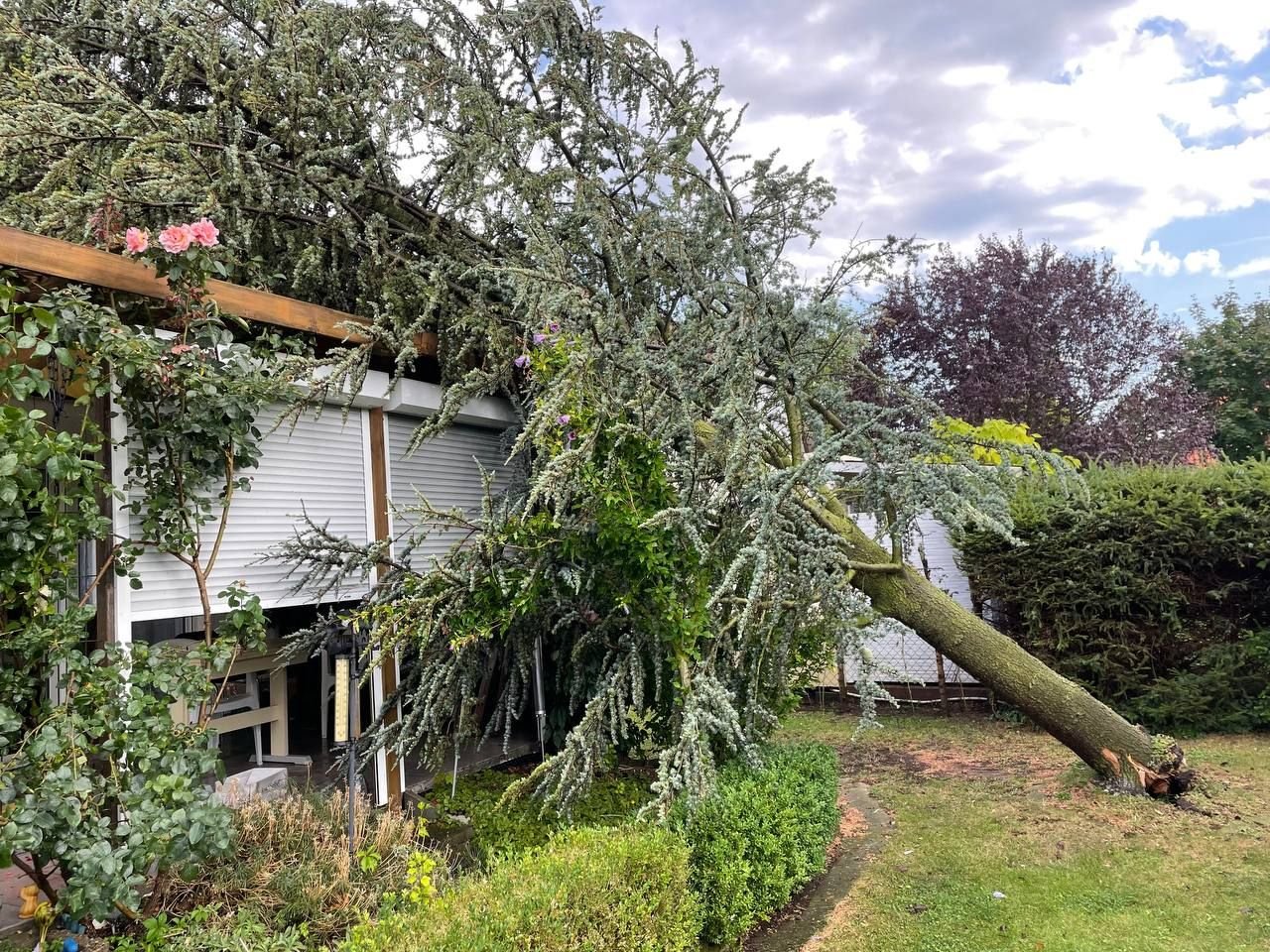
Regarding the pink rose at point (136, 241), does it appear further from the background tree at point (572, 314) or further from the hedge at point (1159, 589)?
the hedge at point (1159, 589)

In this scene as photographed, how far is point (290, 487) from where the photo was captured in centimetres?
407

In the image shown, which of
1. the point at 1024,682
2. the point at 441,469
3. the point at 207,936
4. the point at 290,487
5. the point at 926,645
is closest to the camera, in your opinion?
the point at 207,936

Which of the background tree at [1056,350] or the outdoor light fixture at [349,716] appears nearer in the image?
the outdoor light fixture at [349,716]

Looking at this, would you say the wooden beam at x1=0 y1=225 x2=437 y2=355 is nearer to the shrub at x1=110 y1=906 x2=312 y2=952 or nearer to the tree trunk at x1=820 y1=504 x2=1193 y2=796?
the shrub at x1=110 y1=906 x2=312 y2=952

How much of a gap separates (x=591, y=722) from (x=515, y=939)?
167 centimetres

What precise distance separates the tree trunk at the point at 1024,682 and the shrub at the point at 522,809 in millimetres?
2187

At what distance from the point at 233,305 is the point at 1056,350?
1372 cm

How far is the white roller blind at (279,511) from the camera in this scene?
3.44m

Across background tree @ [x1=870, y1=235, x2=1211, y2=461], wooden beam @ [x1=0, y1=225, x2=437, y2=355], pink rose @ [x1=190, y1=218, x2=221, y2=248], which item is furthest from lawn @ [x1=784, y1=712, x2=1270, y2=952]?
background tree @ [x1=870, y1=235, x2=1211, y2=461]

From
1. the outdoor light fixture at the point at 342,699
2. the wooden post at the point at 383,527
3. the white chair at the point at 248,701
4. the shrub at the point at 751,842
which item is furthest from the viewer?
the white chair at the point at 248,701

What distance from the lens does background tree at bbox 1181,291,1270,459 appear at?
15.0 m

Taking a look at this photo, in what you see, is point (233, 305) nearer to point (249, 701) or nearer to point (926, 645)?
point (249, 701)

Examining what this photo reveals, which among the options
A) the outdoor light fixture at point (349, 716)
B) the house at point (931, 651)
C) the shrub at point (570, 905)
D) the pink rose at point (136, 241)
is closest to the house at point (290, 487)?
the pink rose at point (136, 241)

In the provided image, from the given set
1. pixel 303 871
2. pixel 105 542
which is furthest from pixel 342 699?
pixel 105 542
